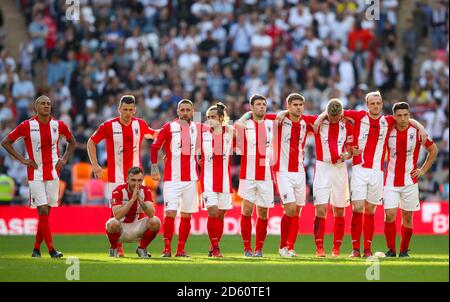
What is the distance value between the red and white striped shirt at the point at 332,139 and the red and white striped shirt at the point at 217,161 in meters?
1.30

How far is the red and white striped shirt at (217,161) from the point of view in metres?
16.7

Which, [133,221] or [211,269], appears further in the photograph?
[133,221]

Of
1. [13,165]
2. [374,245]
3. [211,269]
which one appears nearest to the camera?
[211,269]

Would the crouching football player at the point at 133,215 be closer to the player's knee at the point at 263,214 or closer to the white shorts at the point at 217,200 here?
the white shorts at the point at 217,200

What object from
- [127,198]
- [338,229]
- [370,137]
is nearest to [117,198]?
[127,198]

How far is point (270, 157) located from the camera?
16922mm

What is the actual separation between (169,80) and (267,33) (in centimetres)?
280

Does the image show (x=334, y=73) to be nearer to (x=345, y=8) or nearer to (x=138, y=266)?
(x=345, y=8)

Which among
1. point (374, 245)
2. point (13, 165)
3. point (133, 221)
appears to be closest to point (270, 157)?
point (133, 221)

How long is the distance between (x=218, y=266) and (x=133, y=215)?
197 centimetres

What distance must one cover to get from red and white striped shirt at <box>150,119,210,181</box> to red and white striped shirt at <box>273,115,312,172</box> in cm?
125

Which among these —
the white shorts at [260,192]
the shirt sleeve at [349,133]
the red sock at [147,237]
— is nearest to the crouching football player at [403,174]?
the shirt sleeve at [349,133]

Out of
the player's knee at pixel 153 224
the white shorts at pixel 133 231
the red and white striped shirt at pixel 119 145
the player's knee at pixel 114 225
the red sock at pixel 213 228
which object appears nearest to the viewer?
the player's knee at pixel 114 225

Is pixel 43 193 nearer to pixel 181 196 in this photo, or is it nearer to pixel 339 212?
pixel 181 196
